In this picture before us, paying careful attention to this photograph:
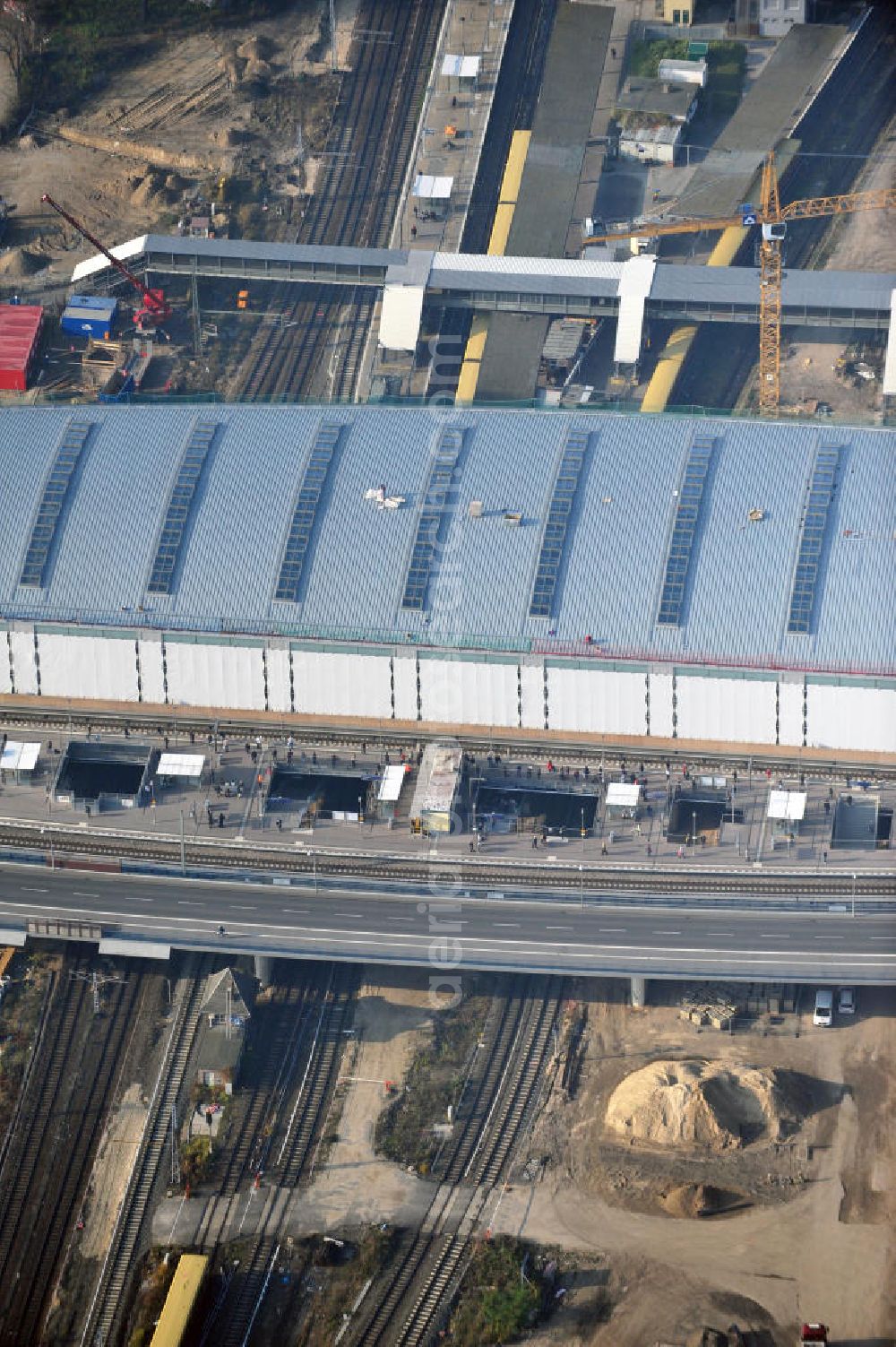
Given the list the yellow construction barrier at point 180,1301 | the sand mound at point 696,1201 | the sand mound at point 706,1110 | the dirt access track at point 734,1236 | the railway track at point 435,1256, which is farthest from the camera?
the sand mound at point 706,1110

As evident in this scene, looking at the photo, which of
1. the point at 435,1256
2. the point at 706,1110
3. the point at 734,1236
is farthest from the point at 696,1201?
the point at 435,1256

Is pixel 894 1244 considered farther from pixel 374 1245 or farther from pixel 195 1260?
pixel 195 1260

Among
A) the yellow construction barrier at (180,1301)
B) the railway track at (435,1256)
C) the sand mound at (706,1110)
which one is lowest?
the yellow construction barrier at (180,1301)

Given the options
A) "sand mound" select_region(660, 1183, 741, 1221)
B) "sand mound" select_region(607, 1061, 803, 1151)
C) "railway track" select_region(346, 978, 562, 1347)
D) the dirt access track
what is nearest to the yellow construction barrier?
"railway track" select_region(346, 978, 562, 1347)

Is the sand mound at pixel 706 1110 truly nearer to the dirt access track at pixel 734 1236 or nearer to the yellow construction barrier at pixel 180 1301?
the dirt access track at pixel 734 1236

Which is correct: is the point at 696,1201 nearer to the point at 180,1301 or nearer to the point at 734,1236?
the point at 734,1236

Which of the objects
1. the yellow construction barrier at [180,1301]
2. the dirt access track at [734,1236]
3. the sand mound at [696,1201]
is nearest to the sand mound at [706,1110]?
the dirt access track at [734,1236]

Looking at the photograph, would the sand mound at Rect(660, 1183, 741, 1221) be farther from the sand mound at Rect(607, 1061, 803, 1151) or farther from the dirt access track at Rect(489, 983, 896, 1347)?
the sand mound at Rect(607, 1061, 803, 1151)
